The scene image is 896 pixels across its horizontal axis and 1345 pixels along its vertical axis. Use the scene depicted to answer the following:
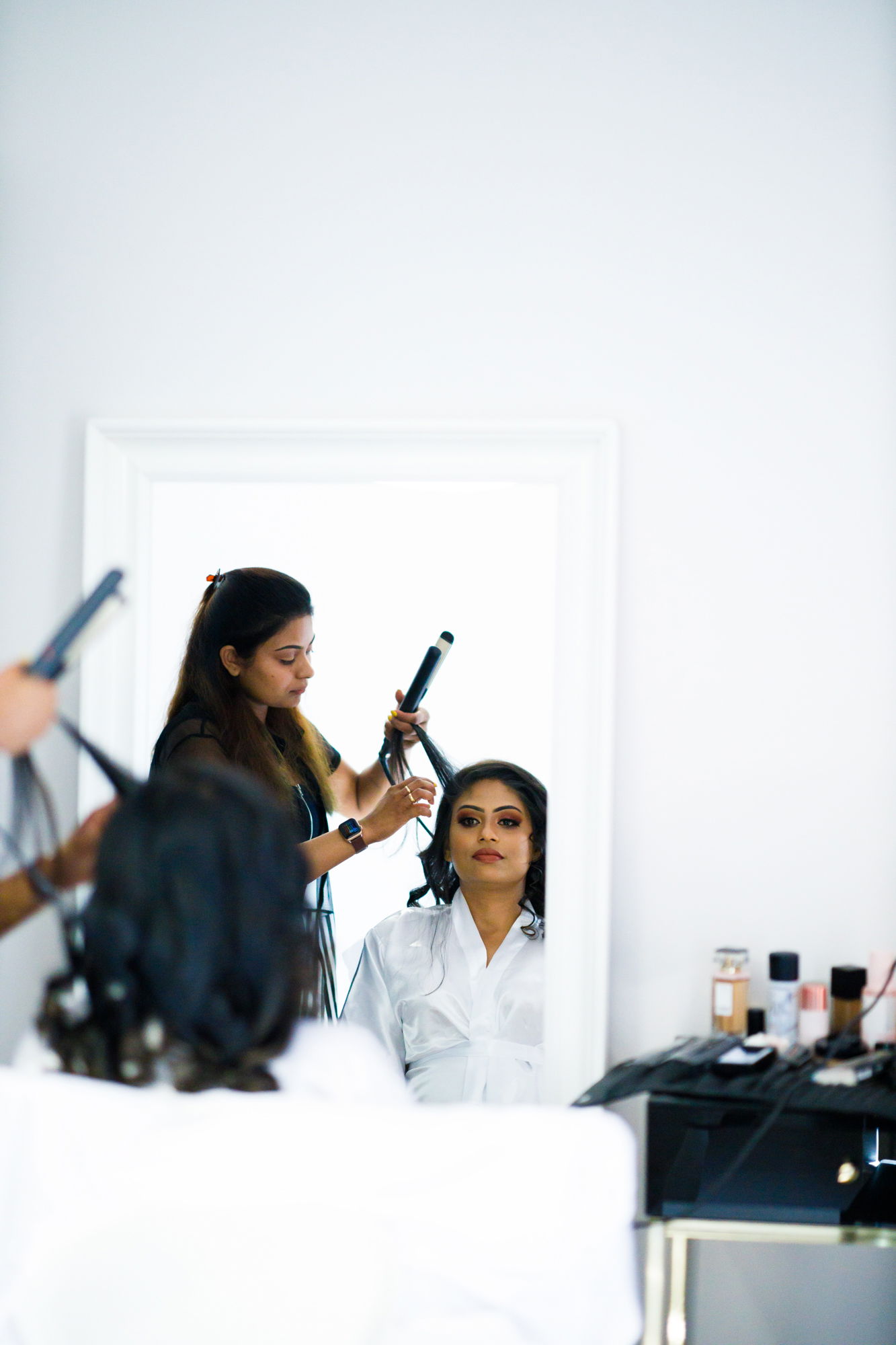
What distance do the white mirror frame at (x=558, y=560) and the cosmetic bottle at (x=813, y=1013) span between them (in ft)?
0.76

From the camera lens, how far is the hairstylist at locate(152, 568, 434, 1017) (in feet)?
4.75

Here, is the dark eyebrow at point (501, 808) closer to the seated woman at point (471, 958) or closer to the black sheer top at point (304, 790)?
the seated woman at point (471, 958)

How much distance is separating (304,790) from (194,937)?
60 centimetres

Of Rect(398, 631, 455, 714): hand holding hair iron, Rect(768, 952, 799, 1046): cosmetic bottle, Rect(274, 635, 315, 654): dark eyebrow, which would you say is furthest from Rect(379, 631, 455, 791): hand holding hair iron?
Rect(768, 952, 799, 1046): cosmetic bottle

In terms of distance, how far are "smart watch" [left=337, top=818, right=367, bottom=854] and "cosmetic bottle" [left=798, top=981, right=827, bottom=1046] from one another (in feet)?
1.86

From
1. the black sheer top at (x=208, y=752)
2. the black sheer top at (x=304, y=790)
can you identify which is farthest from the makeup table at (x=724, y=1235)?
the black sheer top at (x=208, y=752)

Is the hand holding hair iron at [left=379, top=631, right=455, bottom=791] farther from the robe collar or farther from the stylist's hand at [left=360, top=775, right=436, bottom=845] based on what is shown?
the robe collar

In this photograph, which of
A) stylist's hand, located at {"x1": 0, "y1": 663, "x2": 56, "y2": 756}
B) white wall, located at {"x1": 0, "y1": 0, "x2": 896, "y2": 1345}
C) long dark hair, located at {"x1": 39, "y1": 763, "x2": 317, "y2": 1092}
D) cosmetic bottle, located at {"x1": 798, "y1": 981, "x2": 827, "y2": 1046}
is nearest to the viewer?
long dark hair, located at {"x1": 39, "y1": 763, "x2": 317, "y2": 1092}

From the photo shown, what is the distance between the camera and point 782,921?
140cm

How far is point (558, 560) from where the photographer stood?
140 centimetres

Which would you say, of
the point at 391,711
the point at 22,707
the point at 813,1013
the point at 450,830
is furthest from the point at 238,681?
the point at 813,1013

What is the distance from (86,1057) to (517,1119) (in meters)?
0.37

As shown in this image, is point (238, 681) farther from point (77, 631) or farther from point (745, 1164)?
point (745, 1164)

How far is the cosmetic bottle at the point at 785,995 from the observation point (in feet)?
4.26
